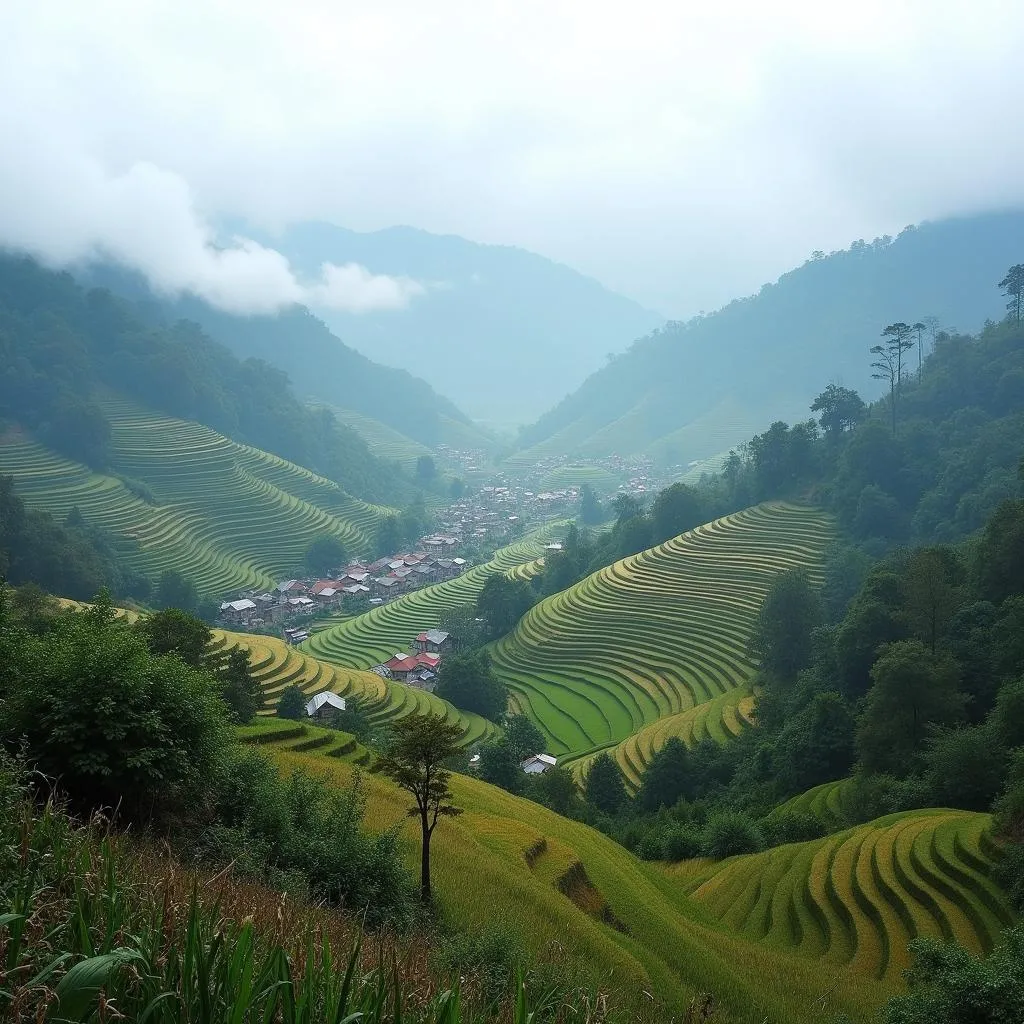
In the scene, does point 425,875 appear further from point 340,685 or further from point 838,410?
point 838,410

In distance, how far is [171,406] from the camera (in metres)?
73.9

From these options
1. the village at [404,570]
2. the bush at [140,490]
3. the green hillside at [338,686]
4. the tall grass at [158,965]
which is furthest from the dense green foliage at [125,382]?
the tall grass at [158,965]

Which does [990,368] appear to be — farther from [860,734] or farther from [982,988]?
[982,988]

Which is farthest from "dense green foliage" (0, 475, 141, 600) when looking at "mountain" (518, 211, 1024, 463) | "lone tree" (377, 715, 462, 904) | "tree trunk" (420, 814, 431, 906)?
"mountain" (518, 211, 1024, 463)

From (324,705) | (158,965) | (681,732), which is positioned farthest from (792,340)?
(158,965)

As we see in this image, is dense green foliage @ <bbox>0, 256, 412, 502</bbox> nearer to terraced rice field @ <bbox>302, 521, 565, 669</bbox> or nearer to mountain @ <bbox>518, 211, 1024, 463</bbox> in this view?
terraced rice field @ <bbox>302, 521, 565, 669</bbox>

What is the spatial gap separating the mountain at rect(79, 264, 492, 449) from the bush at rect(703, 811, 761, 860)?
10272cm

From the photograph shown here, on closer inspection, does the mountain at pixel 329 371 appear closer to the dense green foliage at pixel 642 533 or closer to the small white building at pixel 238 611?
the small white building at pixel 238 611

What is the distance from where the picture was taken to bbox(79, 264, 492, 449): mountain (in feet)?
402

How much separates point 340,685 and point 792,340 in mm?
125256

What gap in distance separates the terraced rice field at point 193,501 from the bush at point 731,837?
42.9 meters

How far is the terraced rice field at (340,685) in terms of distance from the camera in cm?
2772

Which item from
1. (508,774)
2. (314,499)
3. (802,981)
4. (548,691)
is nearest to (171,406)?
(314,499)

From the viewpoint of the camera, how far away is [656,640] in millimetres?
34844
